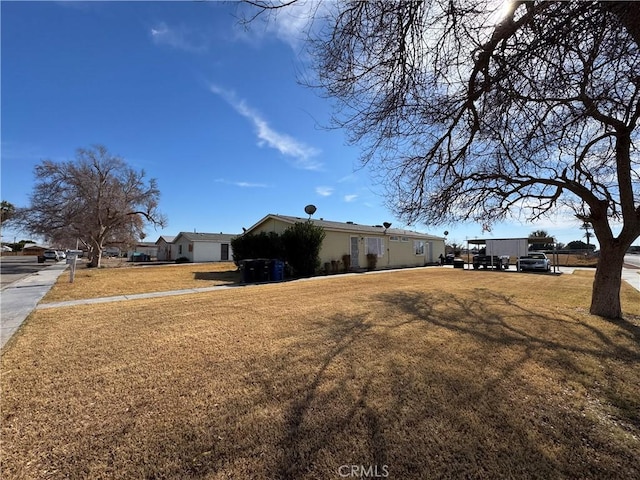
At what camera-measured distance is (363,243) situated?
21.2 m

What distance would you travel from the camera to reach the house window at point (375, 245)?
2164 cm

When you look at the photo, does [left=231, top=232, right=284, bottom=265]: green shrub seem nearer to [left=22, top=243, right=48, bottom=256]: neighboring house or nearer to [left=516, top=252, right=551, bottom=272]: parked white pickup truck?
[left=516, top=252, right=551, bottom=272]: parked white pickup truck

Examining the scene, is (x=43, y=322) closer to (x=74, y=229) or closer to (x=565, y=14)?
(x=565, y=14)

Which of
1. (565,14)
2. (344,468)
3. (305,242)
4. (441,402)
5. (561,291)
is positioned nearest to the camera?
(344,468)

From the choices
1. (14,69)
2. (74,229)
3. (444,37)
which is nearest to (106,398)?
(444,37)

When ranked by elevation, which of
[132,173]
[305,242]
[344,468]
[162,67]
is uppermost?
[132,173]

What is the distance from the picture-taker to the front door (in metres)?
20.5

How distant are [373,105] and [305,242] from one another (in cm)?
1231

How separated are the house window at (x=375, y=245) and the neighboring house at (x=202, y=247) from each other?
19.8 metres

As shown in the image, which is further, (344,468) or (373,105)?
(373,105)

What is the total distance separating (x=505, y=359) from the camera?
13.5ft

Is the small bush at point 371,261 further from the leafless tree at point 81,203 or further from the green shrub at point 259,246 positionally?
the leafless tree at point 81,203

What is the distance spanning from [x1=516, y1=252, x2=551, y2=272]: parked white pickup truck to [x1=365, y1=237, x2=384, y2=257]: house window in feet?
28.8

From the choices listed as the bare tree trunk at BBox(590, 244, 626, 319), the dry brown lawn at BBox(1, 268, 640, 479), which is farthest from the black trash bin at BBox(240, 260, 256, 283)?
the bare tree trunk at BBox(590, 244, 626, 319)
